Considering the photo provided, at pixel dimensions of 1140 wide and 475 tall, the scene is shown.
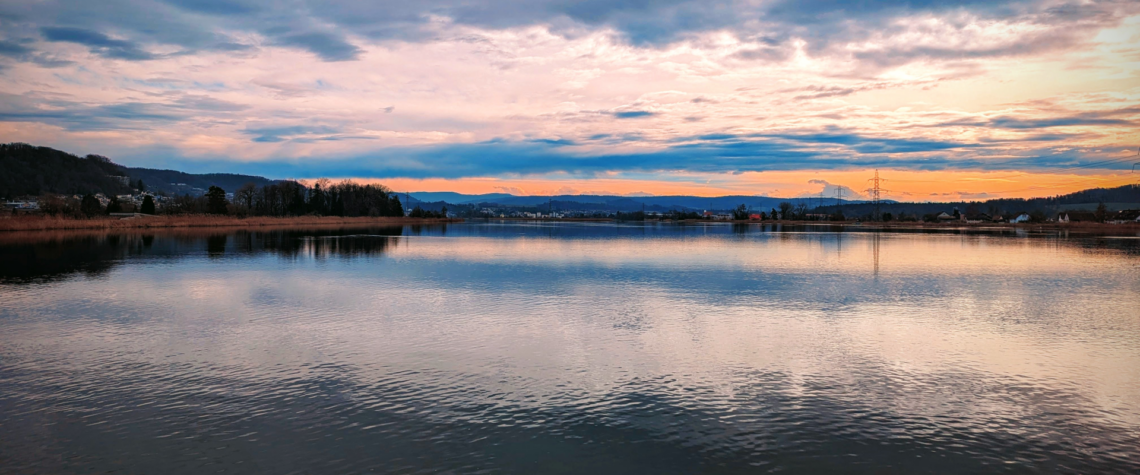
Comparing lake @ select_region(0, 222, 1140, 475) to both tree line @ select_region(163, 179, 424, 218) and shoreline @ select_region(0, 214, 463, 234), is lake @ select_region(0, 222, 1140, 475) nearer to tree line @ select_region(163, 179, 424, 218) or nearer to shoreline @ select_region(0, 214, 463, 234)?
shoreline @ select_region(0, 214, 463, 234)

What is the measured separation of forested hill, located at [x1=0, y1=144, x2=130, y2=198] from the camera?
5507 inches

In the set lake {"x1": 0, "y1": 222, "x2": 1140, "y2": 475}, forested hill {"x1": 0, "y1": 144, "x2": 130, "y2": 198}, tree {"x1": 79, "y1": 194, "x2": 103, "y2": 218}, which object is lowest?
lake {"x1": 0, "y1": 222, "x2": 1140, "y2": 475}

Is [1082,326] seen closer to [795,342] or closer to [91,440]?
[795,342]

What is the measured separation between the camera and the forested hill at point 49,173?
139875 mm

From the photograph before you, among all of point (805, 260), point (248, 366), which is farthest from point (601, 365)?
point (805, 260)

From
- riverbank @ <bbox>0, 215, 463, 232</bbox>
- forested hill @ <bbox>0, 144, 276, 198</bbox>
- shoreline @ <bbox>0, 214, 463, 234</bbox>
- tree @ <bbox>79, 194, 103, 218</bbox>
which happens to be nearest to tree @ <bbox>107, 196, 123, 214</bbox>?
tree @ <bbox>79, 194, 103, 218</bbox>

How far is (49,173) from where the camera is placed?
153000 mm

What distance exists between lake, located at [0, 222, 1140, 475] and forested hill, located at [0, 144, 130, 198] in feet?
508

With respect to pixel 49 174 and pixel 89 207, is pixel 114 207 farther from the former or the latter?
pixel 49 174

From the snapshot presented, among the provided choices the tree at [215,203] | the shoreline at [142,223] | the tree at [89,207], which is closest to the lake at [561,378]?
the shoreline at [142,223]

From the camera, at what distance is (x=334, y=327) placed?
13.7 metres

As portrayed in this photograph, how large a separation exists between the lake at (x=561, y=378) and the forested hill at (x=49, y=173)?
154699 mm

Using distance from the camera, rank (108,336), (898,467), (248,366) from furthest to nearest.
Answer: (108,336) < (248,366) < (898,467)

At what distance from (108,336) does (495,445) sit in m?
9.43
